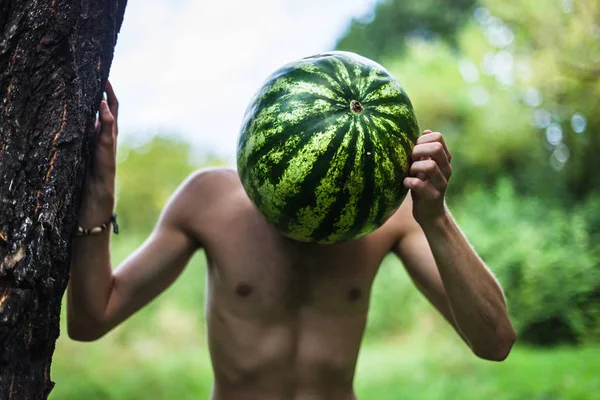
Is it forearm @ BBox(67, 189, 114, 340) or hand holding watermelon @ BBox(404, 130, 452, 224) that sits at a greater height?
forearm @ BBox(67, 189, 114, 340)

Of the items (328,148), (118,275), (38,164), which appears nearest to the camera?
(38,164)

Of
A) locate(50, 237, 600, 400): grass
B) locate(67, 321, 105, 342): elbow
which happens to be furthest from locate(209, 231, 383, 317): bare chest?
locate(50, 237, 600, 400): grass

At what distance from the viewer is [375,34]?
2388cm

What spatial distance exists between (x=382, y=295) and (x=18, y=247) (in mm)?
10021

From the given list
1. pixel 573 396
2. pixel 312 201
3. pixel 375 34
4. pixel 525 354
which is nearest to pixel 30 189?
pixel 312 201

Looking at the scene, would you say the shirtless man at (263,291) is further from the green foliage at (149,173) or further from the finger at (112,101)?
the green foliage at (149,173)

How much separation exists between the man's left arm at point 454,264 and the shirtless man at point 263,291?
0.7 inches

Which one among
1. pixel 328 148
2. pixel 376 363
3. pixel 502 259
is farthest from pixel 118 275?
pixel 502 259

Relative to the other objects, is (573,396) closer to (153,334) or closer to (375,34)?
(153,334)

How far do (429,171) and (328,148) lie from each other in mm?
277

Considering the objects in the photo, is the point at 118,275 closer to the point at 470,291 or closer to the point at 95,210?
the point at 95,210

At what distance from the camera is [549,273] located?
9.41 metres

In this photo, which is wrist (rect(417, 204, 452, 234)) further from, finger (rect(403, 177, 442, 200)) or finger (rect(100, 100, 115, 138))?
finger (rect(100, 100, 115, 138))

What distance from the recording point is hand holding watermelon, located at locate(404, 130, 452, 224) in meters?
1.63
